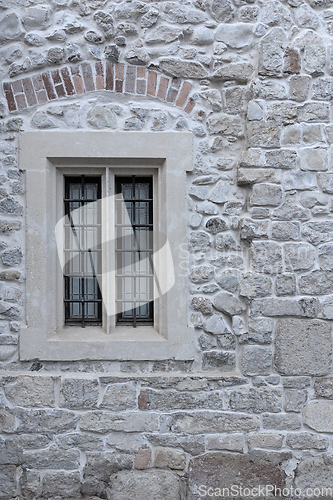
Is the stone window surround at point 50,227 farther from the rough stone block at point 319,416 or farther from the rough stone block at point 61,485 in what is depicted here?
the rough stone block at point 319,416

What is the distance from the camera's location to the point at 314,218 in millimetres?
2922

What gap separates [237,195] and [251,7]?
1.49 meters

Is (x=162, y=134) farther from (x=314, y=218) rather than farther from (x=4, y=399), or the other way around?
(x=4, y=399)

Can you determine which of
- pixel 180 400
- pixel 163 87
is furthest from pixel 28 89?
pixel 180 400

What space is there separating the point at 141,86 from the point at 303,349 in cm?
242

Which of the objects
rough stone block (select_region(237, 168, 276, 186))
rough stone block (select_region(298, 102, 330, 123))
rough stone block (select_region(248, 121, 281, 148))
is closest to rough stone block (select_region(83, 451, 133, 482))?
rough stone block (select_region(237, 168, 276, 186))

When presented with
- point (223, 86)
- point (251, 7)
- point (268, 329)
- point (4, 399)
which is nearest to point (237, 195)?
point (223, 86)

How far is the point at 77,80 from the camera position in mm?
2967

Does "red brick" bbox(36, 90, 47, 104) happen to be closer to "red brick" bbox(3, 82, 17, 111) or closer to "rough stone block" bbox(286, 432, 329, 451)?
"red brick" bbox(3, 82, 17, 111)

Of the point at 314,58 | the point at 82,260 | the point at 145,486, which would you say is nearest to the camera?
the point at 145,486

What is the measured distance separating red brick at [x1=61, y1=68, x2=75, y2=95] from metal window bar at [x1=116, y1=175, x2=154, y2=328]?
30.3 inches

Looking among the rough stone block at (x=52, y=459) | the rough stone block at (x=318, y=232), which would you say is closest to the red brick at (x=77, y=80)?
the rough stone block at (x=318, y=232)

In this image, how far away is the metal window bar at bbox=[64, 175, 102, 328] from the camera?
3.12 metres

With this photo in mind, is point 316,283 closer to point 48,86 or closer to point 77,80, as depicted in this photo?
point 77,80
